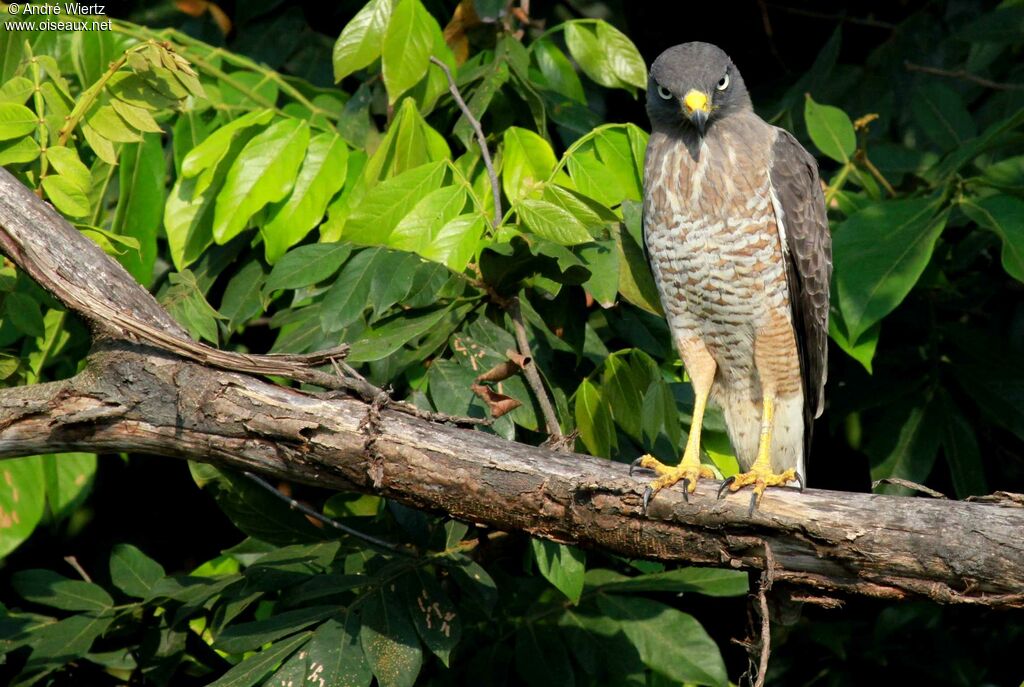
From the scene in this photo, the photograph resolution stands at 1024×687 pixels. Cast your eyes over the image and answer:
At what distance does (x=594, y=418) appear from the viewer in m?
3.19

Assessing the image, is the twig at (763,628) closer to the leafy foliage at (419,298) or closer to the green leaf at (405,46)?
the leafy foliage at (419,298)

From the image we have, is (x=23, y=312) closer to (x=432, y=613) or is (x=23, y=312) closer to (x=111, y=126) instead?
(x=111, y=126)

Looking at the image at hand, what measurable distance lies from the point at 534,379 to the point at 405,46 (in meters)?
1.18

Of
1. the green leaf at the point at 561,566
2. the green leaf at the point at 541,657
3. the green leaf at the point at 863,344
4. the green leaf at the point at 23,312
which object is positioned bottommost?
the green leaf at the point at 541,657

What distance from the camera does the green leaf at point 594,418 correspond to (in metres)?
3.19

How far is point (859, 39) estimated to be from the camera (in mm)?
5922

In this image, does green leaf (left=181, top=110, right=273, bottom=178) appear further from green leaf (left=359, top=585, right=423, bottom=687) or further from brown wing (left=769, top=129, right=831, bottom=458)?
brown wing (left=769, top=129, right=831, bottom=458)

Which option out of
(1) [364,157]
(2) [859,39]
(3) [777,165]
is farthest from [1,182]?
(2) [859,39]

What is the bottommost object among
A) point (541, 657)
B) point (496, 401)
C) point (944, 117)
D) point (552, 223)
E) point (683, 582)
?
point (541, 657)

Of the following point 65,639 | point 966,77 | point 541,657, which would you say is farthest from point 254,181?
point 966,77

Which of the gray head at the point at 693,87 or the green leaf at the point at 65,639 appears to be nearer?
the green leaf at the point at 65,639

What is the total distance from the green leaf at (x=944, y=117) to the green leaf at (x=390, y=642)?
9.44ft

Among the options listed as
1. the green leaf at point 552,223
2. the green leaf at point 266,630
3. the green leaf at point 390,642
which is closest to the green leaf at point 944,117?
the green leaf at point 552,223

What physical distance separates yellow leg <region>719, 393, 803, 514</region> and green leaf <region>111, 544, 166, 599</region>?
6.44 feet
